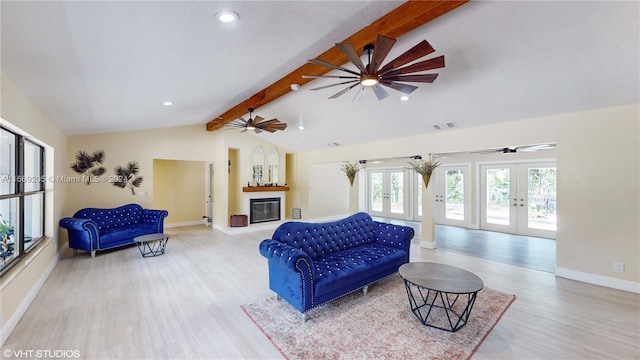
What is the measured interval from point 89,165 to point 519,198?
1045 centimetres

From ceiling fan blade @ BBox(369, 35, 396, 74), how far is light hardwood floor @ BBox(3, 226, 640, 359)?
2.70 metres

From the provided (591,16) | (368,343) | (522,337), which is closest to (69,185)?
(368,343)

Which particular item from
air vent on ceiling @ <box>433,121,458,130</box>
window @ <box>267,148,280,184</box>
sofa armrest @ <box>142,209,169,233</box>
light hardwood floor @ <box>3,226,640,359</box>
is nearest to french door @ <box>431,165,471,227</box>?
air vent on ceiling @ <box>433,121,458,130</box>

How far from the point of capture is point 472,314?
9.61ft

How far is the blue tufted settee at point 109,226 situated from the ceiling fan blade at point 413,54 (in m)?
5.63

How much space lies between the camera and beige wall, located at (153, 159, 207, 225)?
25.7 ft

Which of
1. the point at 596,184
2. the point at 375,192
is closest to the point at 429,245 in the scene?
the point at 596,184

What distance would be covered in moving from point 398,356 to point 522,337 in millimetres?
1273

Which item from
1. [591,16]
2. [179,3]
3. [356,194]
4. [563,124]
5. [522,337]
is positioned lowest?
[522,337]

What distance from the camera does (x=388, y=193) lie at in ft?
33.5

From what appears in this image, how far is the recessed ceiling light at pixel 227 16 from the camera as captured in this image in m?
1.99

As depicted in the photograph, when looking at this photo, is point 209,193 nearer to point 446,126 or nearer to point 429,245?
point 429,245

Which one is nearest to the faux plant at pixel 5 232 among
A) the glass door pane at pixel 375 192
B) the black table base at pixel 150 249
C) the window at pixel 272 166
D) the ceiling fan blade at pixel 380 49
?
the black table base at pixel 150 249

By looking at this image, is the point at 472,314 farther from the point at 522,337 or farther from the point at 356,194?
the point at 356,194
